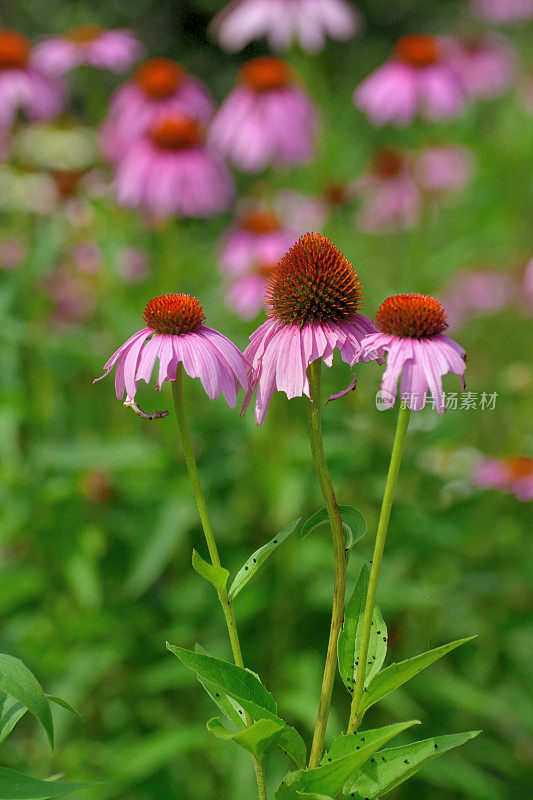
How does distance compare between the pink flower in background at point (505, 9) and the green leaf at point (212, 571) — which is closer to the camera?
the green leaf at point (212, 571)

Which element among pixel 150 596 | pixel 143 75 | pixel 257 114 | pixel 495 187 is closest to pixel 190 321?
pixel 150 596

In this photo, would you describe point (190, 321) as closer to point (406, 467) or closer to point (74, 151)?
point (406, 467)

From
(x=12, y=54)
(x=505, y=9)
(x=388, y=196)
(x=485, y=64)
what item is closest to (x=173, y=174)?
(x=12, y=54)

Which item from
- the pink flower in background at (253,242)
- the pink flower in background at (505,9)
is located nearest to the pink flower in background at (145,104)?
the pink flower in background at (253,242)

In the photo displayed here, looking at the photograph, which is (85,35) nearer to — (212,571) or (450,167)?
(450,167)

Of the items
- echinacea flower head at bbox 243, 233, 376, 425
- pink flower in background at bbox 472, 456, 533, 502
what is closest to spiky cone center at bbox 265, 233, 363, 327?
echinacea flower head at bbox 243, 233, 376, 425

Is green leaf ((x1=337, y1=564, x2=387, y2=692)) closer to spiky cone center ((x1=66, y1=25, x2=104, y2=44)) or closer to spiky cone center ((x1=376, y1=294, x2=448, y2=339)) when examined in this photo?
spiky cone center ((x1=376, y1=294, x2=448, y2=339))

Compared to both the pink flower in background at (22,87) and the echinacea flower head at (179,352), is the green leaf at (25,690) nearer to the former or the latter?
the echinacea flower head at (179,352)
